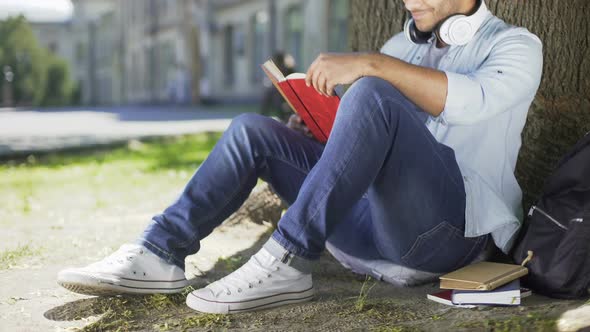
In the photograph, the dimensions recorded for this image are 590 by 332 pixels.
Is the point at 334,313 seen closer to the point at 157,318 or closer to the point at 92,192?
the point at 157,318

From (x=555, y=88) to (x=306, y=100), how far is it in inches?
48.3

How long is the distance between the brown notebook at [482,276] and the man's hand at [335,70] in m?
0.77

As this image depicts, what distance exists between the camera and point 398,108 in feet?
8.43

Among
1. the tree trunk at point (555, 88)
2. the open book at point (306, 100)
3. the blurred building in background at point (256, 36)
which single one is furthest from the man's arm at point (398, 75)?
the blurred building in background at point (256, 36)

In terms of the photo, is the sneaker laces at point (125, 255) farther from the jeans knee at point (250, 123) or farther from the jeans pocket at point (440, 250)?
the jeans pocket at point (440, 250)

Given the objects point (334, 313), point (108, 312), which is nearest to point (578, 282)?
point (334, 313)

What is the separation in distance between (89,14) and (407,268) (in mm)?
44408

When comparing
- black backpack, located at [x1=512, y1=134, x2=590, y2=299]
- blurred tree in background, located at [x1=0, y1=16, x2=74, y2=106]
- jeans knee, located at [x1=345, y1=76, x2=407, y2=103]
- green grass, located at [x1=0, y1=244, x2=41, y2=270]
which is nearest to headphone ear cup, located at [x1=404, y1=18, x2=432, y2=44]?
jeans knee, located at [x1=345, y1=76, x2=407, y2=103]

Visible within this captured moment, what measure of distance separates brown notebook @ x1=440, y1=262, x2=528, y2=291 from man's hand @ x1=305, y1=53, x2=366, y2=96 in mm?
767

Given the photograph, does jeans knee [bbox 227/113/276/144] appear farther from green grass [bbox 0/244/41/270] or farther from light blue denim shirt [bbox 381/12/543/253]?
green grass [bbox 0/244/41/270]

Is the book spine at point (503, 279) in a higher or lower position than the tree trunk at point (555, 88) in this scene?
lower

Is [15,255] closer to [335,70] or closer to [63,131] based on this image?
[335,70]

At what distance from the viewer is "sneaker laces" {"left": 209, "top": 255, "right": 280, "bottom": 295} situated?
2.74 meters

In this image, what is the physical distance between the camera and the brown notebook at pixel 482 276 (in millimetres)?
2643
